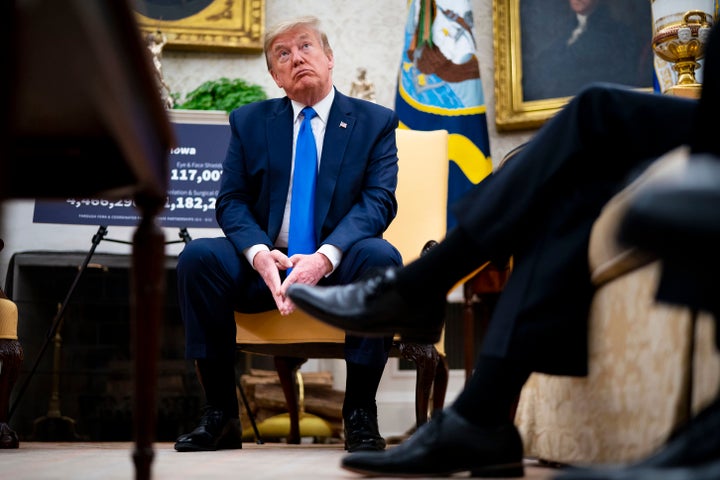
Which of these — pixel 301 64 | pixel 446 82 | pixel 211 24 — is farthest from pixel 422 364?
pixel 211 24

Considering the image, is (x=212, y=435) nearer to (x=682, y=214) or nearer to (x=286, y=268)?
(x=286, y=268)

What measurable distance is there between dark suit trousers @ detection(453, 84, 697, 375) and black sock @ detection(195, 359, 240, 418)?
118cm

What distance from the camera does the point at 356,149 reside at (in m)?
2.69

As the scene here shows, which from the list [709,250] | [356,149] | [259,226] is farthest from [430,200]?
[709,250]

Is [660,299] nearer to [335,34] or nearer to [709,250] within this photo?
[709,250]

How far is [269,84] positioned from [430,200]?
2273 millimetres

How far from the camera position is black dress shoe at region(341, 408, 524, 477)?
1387 mm

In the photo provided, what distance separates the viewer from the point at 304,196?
2635 mm

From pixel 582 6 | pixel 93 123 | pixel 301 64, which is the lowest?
pixel 93 123

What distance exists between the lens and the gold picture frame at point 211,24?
16.5ft

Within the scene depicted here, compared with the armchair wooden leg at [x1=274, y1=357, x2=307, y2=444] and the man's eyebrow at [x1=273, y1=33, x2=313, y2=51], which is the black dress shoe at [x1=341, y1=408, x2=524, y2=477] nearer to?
the man's eyebrow at [x1=273, y1=33, x2=313, y2=51]

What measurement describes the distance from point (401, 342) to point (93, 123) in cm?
173

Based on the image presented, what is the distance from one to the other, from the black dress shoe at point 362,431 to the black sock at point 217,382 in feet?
1.17

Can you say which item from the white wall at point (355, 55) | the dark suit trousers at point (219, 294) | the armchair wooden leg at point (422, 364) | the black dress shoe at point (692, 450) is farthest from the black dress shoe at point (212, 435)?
the white wall at point (355, 55)
